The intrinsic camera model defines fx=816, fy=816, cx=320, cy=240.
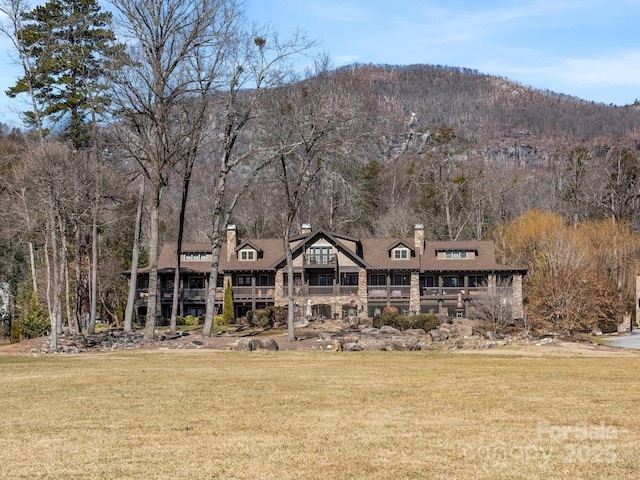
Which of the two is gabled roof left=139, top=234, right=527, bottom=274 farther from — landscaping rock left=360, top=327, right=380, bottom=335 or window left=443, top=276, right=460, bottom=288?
landscaping rock left=360, top=327, right=380, bottom=335

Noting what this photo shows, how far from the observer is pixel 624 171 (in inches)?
2717

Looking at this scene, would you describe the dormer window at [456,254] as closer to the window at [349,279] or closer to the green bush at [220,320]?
the window at [349,279]

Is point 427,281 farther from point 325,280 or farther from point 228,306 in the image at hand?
point 228,306

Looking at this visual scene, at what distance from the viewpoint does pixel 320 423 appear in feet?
42.8

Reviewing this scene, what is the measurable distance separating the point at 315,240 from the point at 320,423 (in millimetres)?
47075

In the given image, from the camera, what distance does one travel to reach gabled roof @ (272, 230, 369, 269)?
5944cm

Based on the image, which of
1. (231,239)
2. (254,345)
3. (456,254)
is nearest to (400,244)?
(456,254)

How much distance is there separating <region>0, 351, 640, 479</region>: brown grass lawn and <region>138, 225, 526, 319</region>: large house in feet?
121

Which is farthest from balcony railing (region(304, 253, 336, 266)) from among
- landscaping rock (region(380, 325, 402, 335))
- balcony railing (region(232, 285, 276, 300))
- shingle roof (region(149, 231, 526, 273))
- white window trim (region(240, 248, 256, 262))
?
landscaping rock (region(380, 325, 402, 335))

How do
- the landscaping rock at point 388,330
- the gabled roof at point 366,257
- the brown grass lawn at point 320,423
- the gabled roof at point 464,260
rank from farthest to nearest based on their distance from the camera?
the gabled roof at point 366,257 → the gabled roof at point 464,260 → the landscaping rock at point 388,330 → the brown grass lawn at point 320,423

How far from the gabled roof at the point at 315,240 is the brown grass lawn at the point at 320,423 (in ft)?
121

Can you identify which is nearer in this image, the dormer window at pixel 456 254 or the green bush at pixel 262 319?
the green bush at pixel 262 319

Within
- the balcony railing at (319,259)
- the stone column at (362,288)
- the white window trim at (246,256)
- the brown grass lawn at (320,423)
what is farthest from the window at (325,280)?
the brown grass lawn at (320,423)

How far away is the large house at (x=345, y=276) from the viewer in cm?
5962
